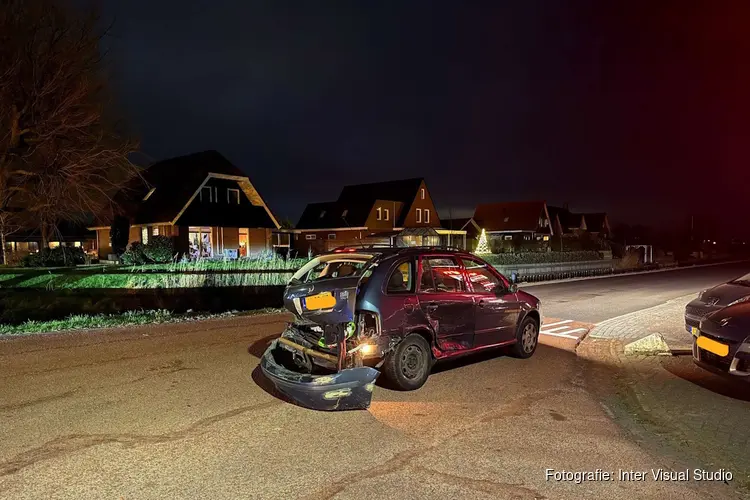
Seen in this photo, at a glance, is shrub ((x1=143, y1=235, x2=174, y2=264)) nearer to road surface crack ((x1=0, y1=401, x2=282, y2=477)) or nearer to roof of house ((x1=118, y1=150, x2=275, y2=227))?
roof of house ((x1=118, y1=150, x2=275, y2=227))

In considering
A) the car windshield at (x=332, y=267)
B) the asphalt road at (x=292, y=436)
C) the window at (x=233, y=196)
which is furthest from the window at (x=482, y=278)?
the window at (x=233, y=196)

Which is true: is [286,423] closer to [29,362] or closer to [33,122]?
[29,362]

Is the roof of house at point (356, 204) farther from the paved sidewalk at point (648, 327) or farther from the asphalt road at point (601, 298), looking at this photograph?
the paved sidewalk at point (648, 327)

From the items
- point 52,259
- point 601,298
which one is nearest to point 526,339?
point 601,298

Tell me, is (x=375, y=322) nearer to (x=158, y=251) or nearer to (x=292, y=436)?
(x=292, y=436)

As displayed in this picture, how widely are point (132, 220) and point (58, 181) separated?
60.1 feet

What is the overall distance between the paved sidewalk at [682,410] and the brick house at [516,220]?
162 feet

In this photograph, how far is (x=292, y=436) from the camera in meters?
4.64

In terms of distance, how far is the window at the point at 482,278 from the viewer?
709 cm

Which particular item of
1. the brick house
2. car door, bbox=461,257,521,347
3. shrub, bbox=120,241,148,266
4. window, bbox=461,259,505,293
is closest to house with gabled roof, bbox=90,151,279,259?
shrub, bbox=120,241,148,266

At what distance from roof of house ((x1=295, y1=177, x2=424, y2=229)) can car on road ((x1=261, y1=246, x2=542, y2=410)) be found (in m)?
38.9

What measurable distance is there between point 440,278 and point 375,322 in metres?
1.54

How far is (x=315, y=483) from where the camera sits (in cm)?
373

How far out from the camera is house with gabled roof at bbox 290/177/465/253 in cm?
4591
